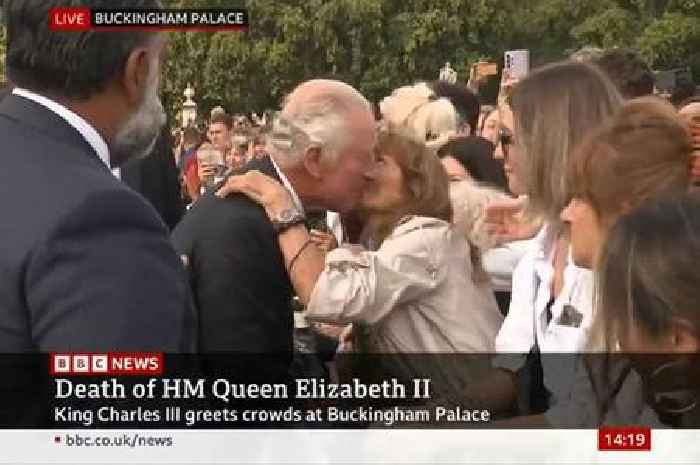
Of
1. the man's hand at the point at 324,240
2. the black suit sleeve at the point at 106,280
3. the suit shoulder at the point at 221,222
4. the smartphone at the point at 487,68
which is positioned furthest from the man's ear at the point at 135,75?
the smartphone at the point at 487,68

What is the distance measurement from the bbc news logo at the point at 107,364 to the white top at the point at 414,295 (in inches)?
15.2

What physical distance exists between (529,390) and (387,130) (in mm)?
361

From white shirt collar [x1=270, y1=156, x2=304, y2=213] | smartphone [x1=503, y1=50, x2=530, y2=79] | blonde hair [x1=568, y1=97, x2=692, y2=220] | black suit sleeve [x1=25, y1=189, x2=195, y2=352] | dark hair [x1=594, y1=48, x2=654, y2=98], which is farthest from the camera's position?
dark hair [x1=594, y1=48, x2=654, y2=98]

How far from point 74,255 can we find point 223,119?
854mm

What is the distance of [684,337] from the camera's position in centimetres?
118

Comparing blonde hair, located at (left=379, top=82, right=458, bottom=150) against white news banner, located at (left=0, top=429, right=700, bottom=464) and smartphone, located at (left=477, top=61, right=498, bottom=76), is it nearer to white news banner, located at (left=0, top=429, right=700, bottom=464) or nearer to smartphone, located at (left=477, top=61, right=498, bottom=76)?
smartphone, located at (left=477, top=61, right=498, bottom=76)

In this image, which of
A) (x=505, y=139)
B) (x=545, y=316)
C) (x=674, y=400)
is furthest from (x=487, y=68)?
(x=674, y=400)

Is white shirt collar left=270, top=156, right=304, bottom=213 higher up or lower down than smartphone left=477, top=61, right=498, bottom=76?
lower down

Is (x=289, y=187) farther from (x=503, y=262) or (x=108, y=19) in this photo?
(x=108, y=19)

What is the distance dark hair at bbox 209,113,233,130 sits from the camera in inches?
73.3

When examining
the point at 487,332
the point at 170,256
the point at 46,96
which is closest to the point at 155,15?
the point at 46,96

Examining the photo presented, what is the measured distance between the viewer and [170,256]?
3.62 feet

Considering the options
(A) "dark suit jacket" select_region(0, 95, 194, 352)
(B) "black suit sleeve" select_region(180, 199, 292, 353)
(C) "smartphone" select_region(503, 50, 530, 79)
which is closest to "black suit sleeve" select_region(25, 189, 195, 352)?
(A) "dark suit jacket" select_region(0, 95, 194, 352)

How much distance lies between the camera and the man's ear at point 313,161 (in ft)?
5.16
